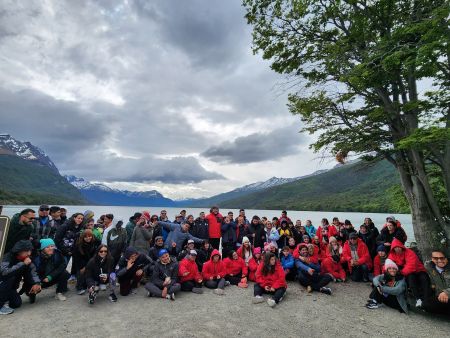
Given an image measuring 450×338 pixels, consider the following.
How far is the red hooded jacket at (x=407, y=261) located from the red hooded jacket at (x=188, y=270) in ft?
20.9

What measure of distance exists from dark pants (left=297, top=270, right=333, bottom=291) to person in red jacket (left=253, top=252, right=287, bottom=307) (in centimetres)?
124

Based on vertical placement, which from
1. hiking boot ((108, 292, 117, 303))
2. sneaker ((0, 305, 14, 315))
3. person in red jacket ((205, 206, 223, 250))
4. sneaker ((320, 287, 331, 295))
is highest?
person in red jacket ((205, 206, 223, 250))

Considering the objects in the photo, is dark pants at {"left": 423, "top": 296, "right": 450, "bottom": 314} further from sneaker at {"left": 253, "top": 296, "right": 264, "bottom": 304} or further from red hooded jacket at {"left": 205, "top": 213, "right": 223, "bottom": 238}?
red hooded jacket at {"left": 205, "top": 213, "right": 223, "bottom": 238}

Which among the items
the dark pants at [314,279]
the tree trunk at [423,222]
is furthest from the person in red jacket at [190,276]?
the tree trunk at [423,222]

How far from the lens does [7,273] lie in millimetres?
6785

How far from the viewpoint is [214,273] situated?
9898mm

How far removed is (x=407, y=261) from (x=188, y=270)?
6828mm

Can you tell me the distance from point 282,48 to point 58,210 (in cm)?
1154

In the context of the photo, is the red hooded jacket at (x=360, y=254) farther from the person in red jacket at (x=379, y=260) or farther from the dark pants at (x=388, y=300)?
the dark pants at (x=388, y=300)

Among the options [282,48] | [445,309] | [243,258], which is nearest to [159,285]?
[243,258]

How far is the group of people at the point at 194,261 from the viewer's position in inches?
293

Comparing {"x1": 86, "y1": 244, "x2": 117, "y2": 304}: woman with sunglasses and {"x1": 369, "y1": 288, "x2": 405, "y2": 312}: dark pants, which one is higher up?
{"x1": 86, "y1": 244, "x2": 117, "y2": 304}: woman with sunglasses

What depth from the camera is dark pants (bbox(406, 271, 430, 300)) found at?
293 inches

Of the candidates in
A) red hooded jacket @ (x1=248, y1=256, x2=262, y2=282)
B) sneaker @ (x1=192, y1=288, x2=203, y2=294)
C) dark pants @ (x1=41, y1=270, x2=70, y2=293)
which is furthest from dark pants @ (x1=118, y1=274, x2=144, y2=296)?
red hooded jacket @ (x1=248, y1=256, x2=262, y2=282)
